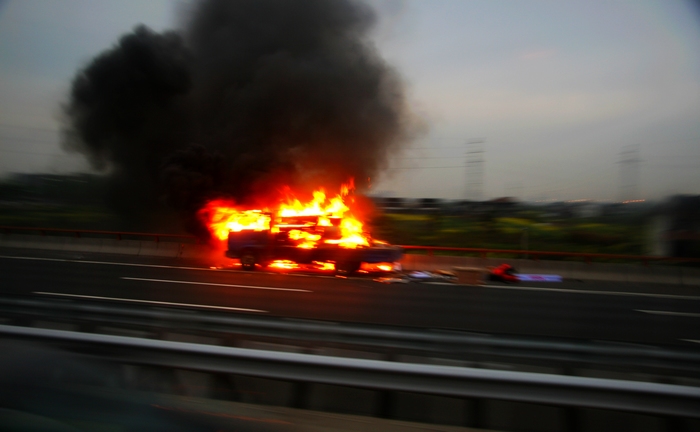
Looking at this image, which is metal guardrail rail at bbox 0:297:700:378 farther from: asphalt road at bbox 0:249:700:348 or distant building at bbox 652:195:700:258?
distant building at bbox 652:195:700:258

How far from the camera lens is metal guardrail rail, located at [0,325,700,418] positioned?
3.33m

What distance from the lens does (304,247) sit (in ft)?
49.0

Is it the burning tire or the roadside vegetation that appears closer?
the burning tire

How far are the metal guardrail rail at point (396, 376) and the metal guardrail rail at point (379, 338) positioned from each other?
94 centimetres

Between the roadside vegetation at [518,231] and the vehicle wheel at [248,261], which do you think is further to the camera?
the roadside vegetation at [518,231]

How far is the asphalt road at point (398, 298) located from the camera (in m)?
8.89

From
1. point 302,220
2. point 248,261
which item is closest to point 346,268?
point 302,220

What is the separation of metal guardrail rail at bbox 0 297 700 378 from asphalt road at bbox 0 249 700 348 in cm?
252

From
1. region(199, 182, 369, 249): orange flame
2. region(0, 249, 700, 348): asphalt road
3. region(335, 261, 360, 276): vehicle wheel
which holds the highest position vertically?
region(199, 182, 369, 249): orange flame

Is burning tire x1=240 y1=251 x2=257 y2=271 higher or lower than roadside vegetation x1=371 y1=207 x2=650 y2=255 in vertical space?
lower

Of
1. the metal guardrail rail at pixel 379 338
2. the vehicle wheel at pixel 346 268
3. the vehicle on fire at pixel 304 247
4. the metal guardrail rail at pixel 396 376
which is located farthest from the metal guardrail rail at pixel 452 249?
the metal guardrail rail at pixel 396 376

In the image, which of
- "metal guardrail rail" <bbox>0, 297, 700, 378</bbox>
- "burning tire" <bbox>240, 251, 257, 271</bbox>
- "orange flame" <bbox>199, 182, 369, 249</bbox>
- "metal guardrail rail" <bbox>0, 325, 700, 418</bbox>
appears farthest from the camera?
"burning tire" <bbox>240, 251, 257, 271</bbox>

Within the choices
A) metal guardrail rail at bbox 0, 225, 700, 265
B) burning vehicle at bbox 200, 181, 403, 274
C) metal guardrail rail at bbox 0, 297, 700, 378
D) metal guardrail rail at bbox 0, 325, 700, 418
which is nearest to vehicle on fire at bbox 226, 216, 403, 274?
burning vehicle at bbox 200, 181, 403, 274

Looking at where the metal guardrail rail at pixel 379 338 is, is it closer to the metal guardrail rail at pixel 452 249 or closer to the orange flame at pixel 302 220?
the orange flame at pixel 302 220
